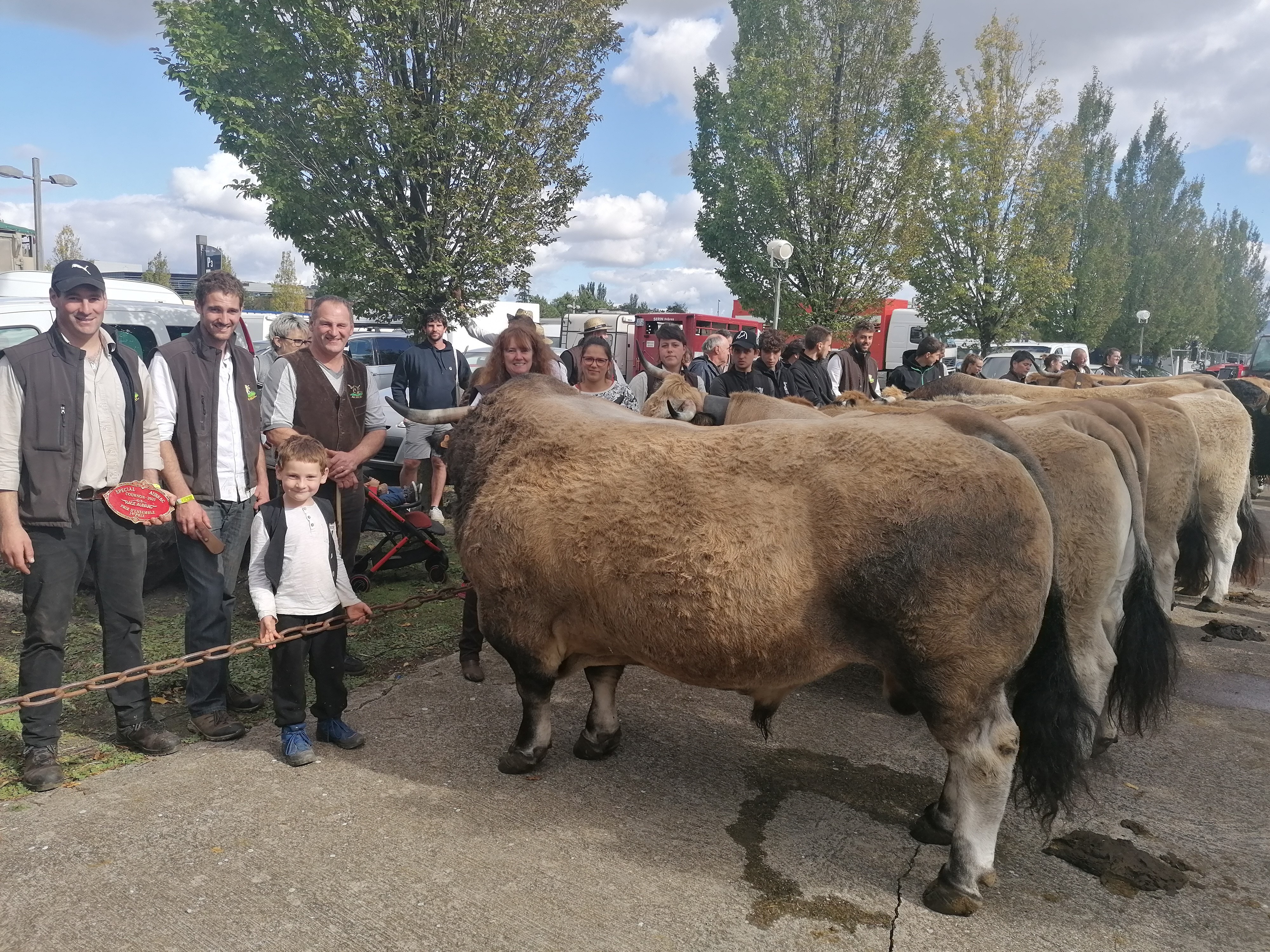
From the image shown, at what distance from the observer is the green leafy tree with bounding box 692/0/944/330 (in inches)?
791

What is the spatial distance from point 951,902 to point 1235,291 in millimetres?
78408

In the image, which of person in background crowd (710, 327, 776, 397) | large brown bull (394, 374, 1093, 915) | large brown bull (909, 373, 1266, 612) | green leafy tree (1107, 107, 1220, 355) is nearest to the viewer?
large brown bull (394, 374, 1093, 915)

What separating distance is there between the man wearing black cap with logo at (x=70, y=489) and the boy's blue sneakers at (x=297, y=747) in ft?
1.91

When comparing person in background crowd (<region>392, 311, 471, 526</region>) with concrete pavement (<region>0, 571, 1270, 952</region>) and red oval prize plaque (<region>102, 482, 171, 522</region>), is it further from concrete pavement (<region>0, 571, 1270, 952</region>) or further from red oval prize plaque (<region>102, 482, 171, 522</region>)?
red oval prize plaque (<region>102, 482, 171, 522</region>)

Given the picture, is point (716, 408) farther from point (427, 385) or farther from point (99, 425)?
point (427, 385)

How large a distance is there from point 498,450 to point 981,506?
2.19 meters

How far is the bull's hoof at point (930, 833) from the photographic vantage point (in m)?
3.49

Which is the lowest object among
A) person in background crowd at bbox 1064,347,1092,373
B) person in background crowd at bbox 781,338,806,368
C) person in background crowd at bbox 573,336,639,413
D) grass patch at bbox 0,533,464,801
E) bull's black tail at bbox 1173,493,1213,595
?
grass patch at bbox 0,533,464,801

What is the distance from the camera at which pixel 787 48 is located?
2105 centimetres

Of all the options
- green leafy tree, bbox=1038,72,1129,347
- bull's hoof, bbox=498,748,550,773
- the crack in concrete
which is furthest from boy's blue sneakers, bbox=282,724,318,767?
green leafy tree, bbox=1038,72,1129,347

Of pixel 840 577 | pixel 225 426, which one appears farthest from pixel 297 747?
pixel 840 577

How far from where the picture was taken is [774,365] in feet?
26.1

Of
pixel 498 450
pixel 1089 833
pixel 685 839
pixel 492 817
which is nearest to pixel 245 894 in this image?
pixel 492 817

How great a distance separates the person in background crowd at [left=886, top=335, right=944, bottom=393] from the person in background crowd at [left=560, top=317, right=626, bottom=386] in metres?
3.90
